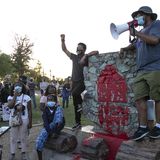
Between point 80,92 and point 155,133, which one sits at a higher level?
point 80,92

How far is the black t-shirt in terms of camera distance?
7520mm

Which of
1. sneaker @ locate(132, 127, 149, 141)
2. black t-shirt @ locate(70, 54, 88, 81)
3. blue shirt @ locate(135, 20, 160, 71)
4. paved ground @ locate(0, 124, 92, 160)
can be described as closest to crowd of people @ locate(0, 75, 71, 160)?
paved ground @ locate(0, 124, 92, 160)

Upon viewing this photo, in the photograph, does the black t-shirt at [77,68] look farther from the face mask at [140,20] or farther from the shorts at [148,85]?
the face mask at [140,20]

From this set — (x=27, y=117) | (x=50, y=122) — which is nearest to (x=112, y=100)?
(x=50, y=122)

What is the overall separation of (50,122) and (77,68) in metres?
1.24

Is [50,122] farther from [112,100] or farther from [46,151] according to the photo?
[112,100]

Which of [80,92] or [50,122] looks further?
[80,92]

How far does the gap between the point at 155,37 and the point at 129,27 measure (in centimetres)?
38

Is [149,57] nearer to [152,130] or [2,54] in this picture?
[152,130]

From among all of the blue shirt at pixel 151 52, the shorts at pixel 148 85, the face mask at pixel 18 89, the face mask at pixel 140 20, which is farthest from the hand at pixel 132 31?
the face mask at pixel 18 89

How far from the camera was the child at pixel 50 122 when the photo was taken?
714cm

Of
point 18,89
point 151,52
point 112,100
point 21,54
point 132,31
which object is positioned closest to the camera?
point 132,31

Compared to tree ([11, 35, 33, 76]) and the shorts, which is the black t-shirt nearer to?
the shorts

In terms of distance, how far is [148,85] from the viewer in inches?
203
